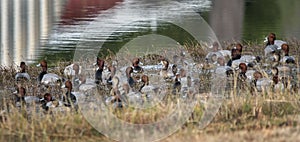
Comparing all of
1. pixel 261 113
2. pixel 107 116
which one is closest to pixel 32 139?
pixel 107 116

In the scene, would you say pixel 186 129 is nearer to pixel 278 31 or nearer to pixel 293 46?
pixel 293 46

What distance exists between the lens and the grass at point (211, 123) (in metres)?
5.45

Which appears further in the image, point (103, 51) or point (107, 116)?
point (103, 51)

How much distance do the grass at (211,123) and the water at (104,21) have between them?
27.4 ft

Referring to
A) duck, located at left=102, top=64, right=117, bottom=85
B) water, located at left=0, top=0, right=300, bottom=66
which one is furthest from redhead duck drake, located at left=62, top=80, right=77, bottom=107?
water, located at left=0, top=0, right=300, bottom=66

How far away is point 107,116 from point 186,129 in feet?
2.38

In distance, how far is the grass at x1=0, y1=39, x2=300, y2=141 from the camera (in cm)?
545

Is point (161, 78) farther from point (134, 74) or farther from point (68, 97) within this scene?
point (68, 97)

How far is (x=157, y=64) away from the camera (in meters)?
11.6

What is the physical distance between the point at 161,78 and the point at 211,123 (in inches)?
162

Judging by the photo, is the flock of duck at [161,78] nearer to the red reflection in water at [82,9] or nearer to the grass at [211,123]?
the grass at [211,123]

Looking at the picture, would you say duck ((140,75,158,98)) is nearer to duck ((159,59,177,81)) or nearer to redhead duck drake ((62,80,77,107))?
redhead duck drake ((62,80,77,107))

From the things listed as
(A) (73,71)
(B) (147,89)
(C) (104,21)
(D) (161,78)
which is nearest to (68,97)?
(B) (147,89)

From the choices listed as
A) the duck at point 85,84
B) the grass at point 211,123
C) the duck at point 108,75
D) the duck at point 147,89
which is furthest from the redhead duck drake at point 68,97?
the grass at point 211,123
